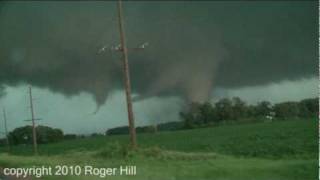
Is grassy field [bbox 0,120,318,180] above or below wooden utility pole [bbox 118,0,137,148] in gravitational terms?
below

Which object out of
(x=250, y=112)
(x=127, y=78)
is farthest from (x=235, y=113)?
(x=127, y=78)

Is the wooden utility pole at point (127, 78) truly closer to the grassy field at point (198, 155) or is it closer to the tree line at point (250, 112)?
the grassy field at point (198, 155)

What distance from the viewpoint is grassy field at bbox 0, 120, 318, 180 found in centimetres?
1720

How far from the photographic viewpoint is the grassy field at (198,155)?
17.2 m

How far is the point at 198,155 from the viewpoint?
71.9ft

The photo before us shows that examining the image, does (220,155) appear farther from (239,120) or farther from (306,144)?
(239,120)

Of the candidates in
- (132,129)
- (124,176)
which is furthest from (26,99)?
(132,129)

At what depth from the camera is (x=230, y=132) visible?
33.0 meters

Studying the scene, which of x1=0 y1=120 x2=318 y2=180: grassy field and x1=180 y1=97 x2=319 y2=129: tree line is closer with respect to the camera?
x1=0 y1=120 x2=318 y2=180: grassy field

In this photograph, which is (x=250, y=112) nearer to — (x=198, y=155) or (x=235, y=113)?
(x=235, y=113)

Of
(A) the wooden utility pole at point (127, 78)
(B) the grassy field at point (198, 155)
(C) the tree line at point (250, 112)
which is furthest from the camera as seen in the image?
(C) the tree line at point (250, 112)

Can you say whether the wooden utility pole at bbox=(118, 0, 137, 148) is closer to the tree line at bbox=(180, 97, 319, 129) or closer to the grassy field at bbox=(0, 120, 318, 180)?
the grassy field at bbox=(0, 120, 318, 180)

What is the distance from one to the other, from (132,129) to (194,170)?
22.1ft

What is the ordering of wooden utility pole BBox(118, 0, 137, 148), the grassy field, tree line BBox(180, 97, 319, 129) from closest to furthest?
the grassy field < wooden utility pole BBox(118, 0, 137, 148) < tree line BBox(180, 97, 319, 129)
